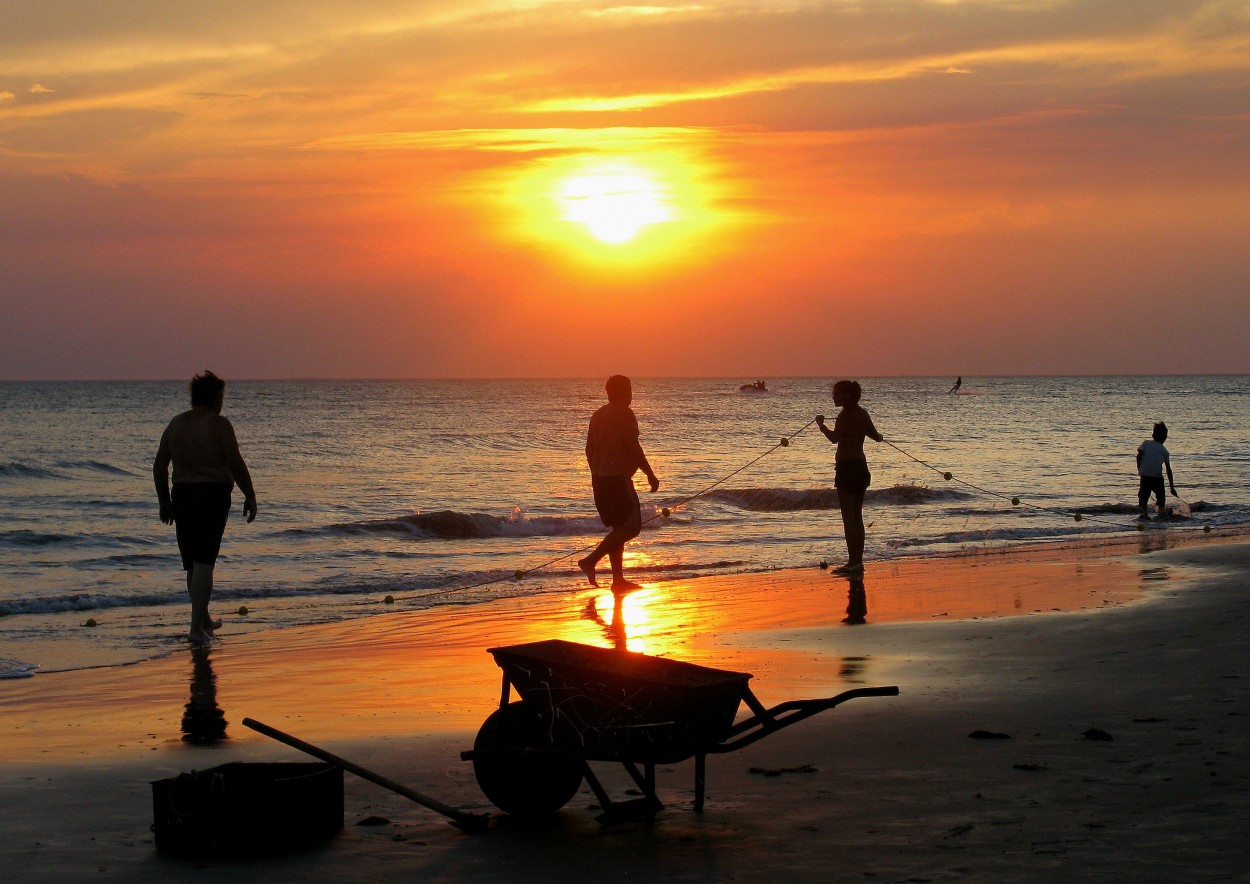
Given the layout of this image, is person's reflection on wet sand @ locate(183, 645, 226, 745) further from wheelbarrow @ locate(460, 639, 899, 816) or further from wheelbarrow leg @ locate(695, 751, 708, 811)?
wheelbarrow leg @ locate(695, 751, 708, 811)

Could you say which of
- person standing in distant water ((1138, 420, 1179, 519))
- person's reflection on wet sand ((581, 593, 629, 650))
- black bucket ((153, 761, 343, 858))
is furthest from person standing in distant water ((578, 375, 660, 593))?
person standing in distant water ((1138, 420, 1179, 519))

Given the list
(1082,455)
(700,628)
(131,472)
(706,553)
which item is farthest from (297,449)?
(700,628)

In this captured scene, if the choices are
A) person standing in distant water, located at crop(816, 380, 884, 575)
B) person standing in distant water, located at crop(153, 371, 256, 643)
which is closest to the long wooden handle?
person standing in distant water, located at crop(153, 371, 256, 643)

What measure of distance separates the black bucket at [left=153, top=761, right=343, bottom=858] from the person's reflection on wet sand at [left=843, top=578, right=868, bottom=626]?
6.29 m

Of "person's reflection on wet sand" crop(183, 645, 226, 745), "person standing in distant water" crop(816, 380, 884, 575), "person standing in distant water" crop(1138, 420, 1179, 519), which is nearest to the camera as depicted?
"person's reflection on wet sand" crop(183, 645, 226, 745)

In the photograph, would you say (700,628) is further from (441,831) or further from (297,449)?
(297,449)

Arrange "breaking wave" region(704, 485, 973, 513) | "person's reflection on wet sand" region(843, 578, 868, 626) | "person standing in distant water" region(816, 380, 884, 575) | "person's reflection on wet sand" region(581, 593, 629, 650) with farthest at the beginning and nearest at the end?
"breaking wave" region(704, 485, 973, 513) < "person standing in distant water" region(816, 380, 884, 575) < "person's reflection on wet sand" region(843, 578, 868, 626) < "person's reflection on wet sand" region(581, 593, 629, 650)

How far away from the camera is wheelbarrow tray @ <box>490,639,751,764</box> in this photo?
454 centimetres

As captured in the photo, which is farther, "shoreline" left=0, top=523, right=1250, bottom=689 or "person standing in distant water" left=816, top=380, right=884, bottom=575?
"person standing in distant water" left=816, top=380, right=884, bottom=575

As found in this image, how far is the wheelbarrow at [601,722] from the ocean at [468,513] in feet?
17.3

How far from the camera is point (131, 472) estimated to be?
3434 cm

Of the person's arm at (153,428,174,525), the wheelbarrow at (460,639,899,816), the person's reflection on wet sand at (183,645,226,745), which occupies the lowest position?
the person's reflection on wet sand at (183,645,226,745)

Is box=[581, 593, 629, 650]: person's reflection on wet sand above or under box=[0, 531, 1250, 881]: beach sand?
under

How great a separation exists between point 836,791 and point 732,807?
0.43 m
